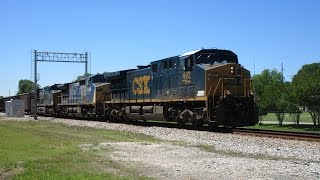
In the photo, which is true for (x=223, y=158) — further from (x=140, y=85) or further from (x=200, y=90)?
(x=140, y=85)

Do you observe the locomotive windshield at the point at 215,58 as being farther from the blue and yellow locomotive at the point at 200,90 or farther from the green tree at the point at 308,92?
the green tree at the point at 308,92

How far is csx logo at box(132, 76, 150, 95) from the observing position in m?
26.8

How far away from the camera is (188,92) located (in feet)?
71.4

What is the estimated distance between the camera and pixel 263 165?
9.83 meters

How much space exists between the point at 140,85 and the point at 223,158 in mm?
16855

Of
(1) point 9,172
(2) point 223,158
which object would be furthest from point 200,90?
(1) point 9,172

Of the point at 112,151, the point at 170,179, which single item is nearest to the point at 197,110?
the point at 112,151

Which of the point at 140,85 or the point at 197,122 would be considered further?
the point at 140,85

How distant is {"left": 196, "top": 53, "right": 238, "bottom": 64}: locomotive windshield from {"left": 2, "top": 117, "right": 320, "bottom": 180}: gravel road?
5193 mm

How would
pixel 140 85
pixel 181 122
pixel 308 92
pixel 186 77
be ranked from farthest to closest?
pixel 308 92 < pixel 140 85 < pixel 181 122 < pixel 186 77

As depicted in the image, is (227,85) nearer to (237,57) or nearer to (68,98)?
(237,57)

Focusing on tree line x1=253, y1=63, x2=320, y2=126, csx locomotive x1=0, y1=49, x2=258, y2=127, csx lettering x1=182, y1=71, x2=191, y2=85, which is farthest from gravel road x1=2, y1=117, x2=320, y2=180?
tree line x1=253, y1=63, x2=320, y2=126

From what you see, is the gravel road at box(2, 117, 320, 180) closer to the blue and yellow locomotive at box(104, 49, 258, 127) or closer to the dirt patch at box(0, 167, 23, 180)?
the dirt patch at box(0, 167, 23, 180)

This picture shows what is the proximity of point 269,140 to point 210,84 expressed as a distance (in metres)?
5.37
